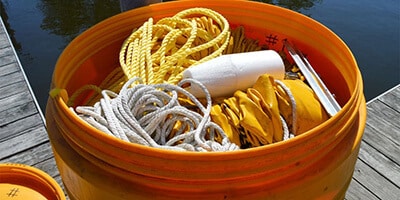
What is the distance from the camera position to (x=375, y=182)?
212 cm

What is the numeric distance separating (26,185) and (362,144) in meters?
1.78

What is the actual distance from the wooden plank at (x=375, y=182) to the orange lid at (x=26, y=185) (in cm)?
152

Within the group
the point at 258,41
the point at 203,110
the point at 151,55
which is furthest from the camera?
the point at 258,41

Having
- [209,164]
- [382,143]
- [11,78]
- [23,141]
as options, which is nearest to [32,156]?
[23,141]

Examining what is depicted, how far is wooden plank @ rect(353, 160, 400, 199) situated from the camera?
2057 mm

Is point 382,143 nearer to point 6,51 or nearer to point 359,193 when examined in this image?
point 359,193

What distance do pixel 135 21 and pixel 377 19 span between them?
15.6ft

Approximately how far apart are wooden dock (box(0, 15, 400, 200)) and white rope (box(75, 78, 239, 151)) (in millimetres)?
1072

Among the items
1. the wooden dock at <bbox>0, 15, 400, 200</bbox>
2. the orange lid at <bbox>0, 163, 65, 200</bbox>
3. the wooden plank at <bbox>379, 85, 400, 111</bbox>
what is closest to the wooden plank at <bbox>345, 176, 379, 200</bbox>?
the wooden dock at <bbox>0, 15, 400, 200</bbox>

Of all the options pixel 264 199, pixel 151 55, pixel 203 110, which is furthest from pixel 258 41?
pixel 264 199

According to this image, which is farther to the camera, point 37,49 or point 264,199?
point 37,49

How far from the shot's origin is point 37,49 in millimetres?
5301

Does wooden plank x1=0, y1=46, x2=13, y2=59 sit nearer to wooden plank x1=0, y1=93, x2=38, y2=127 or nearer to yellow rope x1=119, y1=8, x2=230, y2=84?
wooden plank x1=0, y1=93, x2=38, y2=127

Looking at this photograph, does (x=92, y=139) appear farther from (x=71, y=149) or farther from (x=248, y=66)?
(x=248, y=66)
